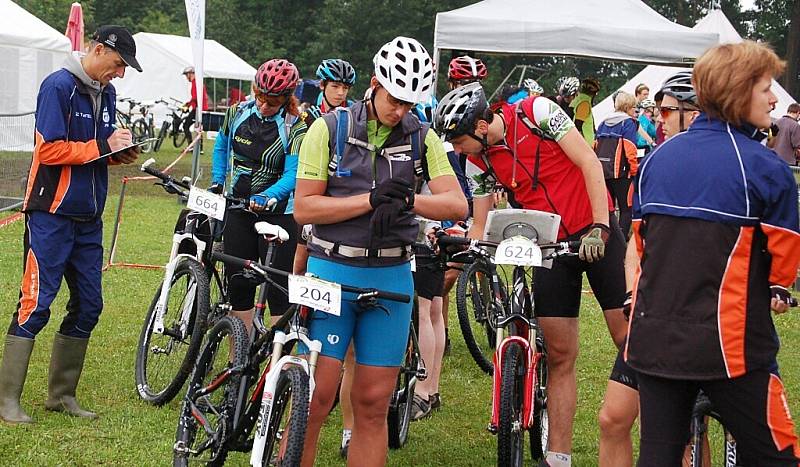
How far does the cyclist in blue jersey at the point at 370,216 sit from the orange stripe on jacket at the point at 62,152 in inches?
69.8

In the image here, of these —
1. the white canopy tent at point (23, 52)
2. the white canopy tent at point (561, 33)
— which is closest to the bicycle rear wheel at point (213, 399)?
the white canopy tent at point (561, 33)

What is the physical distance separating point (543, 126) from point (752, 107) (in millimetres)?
1776

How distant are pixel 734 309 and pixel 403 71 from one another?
158 centimetres

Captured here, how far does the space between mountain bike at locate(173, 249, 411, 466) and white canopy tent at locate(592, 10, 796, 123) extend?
17.3 m

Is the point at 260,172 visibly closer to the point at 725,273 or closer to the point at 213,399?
the point at 213,399

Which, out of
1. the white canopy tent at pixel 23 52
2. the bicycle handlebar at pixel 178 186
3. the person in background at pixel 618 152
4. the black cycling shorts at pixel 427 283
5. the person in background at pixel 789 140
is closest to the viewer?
the bicycle handlebar at pixel 178 186

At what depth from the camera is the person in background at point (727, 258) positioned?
3.16m

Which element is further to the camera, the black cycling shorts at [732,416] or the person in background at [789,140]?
the person in background at [789,140]

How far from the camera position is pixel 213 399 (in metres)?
4.76

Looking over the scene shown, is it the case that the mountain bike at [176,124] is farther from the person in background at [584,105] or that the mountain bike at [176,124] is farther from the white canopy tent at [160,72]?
the person in background at [584,105]

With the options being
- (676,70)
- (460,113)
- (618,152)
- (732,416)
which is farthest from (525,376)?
(676,70)

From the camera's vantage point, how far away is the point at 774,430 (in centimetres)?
322

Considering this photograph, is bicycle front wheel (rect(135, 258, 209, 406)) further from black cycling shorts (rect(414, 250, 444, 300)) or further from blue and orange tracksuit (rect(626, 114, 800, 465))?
blue and orange tracksuit (rect(626, 114, 800, 465))

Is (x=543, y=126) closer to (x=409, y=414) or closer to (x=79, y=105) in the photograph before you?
(x=409, y=414)
